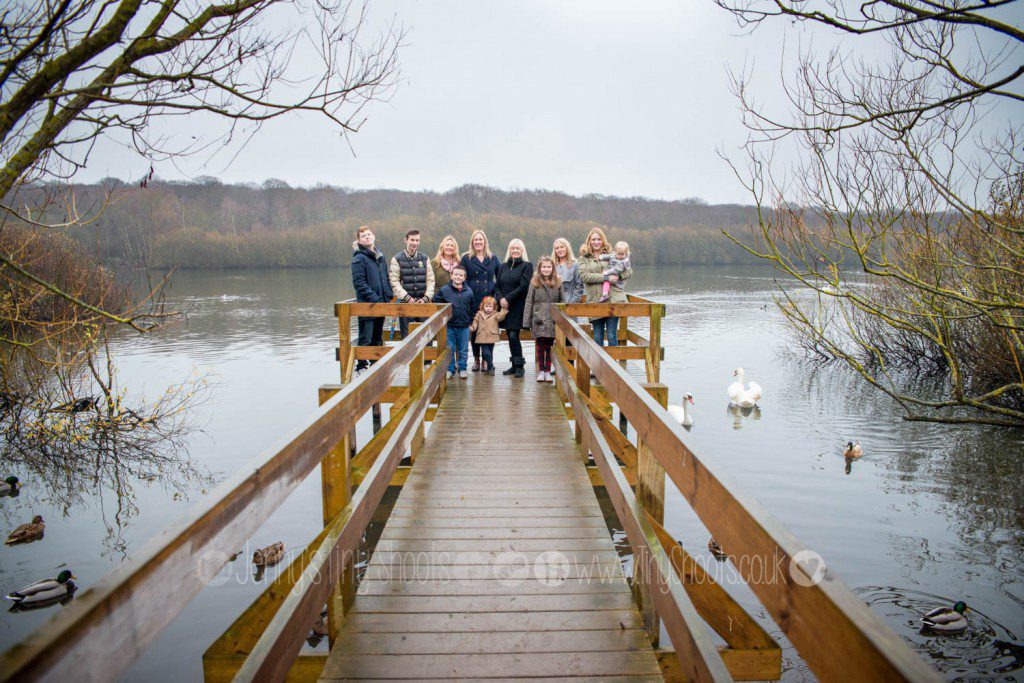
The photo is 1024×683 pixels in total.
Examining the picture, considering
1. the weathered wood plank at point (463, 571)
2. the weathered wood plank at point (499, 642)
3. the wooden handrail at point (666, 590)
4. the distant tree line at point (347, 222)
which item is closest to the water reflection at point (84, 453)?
the weathered wood plank at point (463, 571)

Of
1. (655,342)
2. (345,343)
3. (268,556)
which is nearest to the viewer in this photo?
(268,556)

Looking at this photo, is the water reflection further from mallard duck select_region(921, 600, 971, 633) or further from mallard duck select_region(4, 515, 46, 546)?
mallard duck select_region(921, 600, 971, 633)

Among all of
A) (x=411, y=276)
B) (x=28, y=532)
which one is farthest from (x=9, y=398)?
(x=411, y=276)

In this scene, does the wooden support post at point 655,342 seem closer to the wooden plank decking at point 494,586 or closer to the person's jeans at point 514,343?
the person's jeans at point 514,343

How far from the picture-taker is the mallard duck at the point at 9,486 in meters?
8.18

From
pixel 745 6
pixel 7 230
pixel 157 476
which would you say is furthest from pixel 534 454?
pixel 7 230

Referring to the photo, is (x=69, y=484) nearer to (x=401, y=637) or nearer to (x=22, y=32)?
(x=22, y=32)

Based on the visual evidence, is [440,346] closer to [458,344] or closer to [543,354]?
[458,344]

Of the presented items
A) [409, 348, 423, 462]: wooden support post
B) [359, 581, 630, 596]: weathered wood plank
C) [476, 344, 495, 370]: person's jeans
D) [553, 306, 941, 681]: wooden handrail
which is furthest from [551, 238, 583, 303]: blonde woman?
[553, 306, 941, 681]: wooden handrail

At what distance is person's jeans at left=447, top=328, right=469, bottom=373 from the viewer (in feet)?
27.7

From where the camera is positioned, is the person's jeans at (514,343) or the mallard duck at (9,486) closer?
the mallard duck at (9,486)

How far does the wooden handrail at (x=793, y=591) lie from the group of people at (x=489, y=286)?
5.95 meters

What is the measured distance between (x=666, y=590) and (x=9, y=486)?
8.98 m

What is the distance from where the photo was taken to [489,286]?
8570 mm
